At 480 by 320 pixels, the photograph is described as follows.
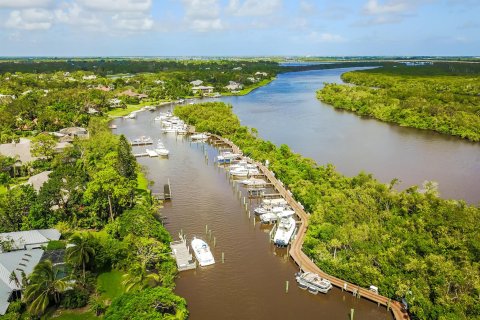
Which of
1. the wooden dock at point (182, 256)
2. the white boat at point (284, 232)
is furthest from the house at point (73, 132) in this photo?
the white boat at point (284, 232)

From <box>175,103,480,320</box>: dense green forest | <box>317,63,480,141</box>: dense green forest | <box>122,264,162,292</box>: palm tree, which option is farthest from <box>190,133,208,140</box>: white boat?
<box>317,63,480,141</box>: dense green forest

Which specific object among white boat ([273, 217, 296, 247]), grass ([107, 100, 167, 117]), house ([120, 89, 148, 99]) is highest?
house ([120, 89, 148, 99])

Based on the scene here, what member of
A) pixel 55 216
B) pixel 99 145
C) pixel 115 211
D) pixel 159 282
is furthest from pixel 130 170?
pixel 159 282

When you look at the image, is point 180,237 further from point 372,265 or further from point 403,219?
point 403,219

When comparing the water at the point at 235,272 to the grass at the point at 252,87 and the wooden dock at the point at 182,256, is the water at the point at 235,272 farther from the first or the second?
the grass at the point at 252,87

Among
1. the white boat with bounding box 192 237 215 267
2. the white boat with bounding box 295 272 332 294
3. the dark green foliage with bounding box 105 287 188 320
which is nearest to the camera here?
the dark green foliage with bounding box 105 287 188 320

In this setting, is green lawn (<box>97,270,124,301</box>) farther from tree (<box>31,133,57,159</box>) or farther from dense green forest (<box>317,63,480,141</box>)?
dense green forest (<box>317,63,480,141</box>)

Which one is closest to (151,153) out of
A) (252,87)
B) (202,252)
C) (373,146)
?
(202,252)
